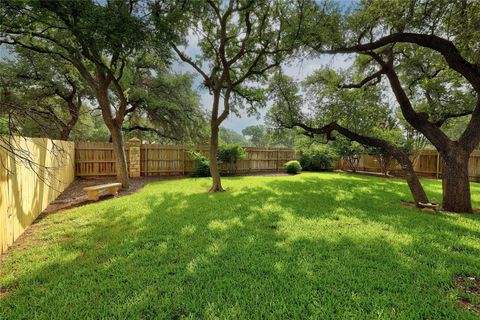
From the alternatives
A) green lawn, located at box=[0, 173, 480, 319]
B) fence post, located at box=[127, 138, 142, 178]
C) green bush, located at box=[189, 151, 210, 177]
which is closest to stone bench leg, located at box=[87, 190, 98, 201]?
green lawn, located at box=[0, 173, 480, 319]

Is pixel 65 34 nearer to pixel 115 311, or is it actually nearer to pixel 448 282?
pixel 115 311

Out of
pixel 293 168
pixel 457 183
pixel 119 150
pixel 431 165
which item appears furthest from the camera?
pixel 293 168

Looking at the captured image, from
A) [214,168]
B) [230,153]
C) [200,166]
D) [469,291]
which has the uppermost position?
[230,153]

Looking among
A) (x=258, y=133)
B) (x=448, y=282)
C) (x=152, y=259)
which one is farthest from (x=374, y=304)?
(x=258, y=133)

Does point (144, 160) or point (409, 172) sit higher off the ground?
point (144, 160)

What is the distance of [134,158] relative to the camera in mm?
11906

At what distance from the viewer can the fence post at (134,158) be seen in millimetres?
11867

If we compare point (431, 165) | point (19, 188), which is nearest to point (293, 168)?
point (431, 165)

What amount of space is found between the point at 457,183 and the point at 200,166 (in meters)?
10.2

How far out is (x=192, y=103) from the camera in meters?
15.6

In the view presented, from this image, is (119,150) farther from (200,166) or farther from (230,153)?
(230,153)

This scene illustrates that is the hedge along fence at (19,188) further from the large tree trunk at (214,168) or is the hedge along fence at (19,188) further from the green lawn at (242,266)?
the large tree trunk at (214,168)

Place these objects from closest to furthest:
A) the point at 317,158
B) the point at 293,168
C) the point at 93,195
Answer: the point at 93,195, the point at 293,168, the point at 317,158

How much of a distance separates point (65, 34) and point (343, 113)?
31.8 feet
